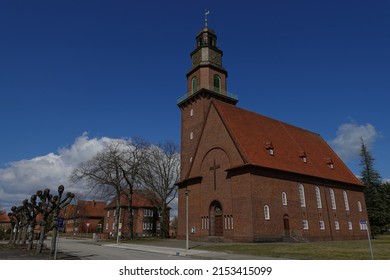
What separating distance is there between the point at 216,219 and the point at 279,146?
40.4 ft

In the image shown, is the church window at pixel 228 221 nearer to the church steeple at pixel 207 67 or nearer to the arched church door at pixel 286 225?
the arched church door at pixel 286 225

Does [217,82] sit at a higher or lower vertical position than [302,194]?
higher

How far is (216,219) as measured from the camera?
34500mm

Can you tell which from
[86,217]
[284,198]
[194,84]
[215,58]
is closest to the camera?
[284,198]

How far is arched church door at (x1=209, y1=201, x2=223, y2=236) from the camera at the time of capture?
33.8 meters

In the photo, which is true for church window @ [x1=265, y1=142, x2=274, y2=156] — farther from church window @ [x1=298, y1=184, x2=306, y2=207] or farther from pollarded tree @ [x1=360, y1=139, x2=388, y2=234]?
pollarded tree @ [x1=360, y1=139, x2=388, y2=234]

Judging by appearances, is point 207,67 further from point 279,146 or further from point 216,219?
point 216,219

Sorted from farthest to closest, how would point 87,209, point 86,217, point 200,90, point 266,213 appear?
point 87,209 < point 86,217 < point 200,90 < point 266,213

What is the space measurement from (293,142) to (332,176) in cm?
714

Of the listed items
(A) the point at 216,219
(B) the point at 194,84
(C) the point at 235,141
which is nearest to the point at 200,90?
(B) the point at 194,84

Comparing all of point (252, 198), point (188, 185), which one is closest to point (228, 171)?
point (252, 198)

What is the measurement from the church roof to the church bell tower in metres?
2.92

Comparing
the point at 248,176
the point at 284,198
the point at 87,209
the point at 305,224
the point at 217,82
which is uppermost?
the point at 217,82
